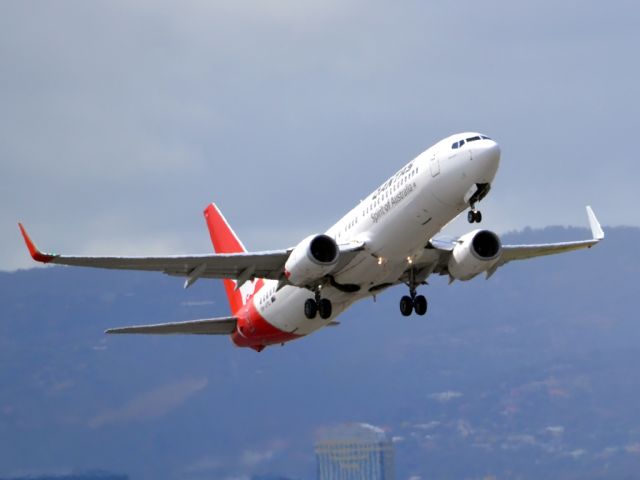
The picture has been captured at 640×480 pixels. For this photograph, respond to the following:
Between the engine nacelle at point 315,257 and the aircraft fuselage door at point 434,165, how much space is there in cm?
398

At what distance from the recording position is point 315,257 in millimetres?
49062

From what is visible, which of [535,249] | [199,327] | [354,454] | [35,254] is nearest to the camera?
[35,254]

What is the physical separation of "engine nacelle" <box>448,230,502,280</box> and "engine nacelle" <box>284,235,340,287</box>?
4.14 meters

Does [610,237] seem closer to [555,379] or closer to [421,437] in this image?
[555,379]

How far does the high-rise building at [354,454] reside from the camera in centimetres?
8150

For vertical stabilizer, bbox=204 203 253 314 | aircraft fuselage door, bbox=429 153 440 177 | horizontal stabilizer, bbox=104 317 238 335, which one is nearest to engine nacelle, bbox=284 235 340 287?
aircraft fuselage door, bbox=429 153 440 177

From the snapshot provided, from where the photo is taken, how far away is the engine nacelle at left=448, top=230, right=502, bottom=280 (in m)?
50.7

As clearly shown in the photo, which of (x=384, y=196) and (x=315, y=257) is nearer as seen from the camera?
(x=384, y=196)

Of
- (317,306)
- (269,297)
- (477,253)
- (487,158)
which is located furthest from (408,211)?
(269,297)

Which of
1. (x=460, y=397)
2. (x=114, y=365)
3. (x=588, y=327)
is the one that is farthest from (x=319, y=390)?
(x=588, y=327)

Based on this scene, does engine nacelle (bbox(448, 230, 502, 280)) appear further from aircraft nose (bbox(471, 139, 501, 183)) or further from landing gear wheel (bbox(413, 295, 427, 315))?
aircraft nose (bbox(471, 139, 501, 183))

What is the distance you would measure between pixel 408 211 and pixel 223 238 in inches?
659

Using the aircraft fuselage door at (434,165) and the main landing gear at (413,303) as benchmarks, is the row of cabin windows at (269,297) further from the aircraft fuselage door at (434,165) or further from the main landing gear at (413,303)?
the aircraft fuselage door at (434,165)

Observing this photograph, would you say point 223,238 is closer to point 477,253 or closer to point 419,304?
point 419,304
